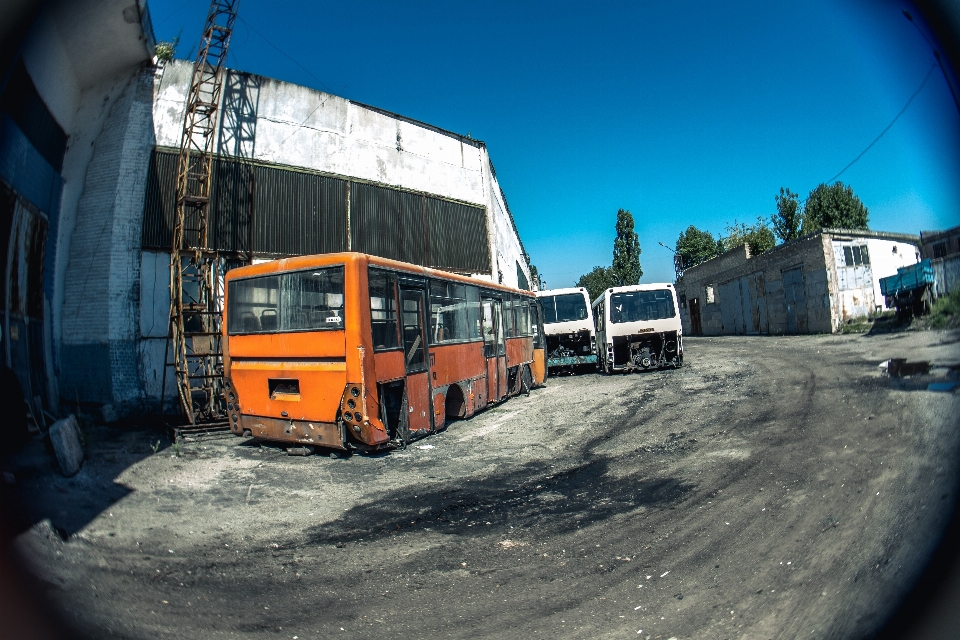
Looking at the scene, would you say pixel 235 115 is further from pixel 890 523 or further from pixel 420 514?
pixel 890 523

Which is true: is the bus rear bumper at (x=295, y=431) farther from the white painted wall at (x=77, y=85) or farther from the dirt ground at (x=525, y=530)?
the white painted wall at (x=77, y=85)

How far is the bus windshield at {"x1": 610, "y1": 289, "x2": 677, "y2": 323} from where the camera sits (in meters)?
14.8

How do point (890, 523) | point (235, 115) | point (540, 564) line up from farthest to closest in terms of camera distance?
1. point (235, 115)
2. point (540, 564)
3. point (890, 523)

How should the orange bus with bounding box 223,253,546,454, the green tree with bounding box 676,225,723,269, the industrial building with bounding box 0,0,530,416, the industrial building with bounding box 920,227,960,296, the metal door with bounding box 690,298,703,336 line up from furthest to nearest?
1. the green tree with bounding box 676,225,723,269
2. the metal door with bounding box 690,298,703,336
3. the orange bus with bounding box 223,253,546,454
4. the industrial building with bounding box 0,0,530,416
5. the industrial building with bounding box 920,227,960,296

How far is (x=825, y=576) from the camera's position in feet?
8.49

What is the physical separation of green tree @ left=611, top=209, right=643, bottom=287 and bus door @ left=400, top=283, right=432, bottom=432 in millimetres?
54244

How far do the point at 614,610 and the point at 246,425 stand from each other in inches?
243

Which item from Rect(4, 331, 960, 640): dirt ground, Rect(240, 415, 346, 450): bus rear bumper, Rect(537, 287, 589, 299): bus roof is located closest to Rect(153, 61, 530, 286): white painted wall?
Rect(537, 287, 589, 299): bus roof

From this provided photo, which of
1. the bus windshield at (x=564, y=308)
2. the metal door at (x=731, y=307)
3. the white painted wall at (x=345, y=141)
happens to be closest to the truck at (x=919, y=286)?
the white painted wall at (x=345, y=141)

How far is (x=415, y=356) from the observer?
7613 millimetres

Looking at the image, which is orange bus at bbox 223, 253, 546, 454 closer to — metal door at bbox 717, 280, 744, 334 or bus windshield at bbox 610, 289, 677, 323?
bus windshield at bbox 610, 289, 677, 323

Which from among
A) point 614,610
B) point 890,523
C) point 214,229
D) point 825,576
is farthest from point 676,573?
point 214,229

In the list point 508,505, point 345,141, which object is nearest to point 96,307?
point 508,505

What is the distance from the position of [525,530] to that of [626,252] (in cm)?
5982
